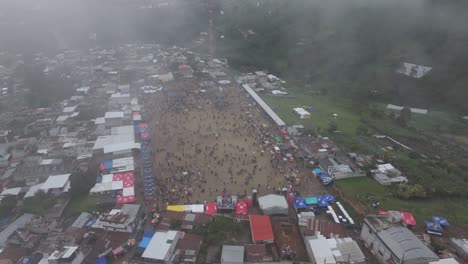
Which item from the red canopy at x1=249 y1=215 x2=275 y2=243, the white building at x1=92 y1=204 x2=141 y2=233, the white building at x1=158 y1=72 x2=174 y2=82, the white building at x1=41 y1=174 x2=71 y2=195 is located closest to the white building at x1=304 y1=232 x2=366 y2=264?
the red canopy at x1=249 y1=215 x2=275 y2=243

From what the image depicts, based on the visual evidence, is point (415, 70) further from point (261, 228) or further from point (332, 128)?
point (261, 228)

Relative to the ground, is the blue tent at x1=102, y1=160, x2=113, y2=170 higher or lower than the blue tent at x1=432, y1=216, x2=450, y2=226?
higher

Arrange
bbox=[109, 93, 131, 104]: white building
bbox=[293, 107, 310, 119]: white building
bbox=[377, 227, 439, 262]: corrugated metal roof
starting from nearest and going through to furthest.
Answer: bbox=[377, 227, 439, 262]: corrugated metal roof < bbox=[293, 107, 310, 119]: white building < bbox=[109, 93, 131, 104]: white building

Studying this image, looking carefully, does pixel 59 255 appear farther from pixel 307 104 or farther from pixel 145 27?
pixel 145 27

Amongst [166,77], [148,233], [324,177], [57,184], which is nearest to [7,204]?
[57,184]

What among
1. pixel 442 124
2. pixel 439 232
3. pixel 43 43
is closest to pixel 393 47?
pixel 442 124

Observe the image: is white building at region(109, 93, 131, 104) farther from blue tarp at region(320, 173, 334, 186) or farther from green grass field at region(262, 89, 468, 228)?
blue tarp at region(320, 173, 334, 186)
